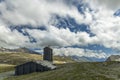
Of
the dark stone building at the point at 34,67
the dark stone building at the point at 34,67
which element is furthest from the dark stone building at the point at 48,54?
the dark stone building at the point at 34,67

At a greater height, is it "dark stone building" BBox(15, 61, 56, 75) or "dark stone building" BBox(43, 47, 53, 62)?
"dark stone building" BBox(43, 47, 53, 62)

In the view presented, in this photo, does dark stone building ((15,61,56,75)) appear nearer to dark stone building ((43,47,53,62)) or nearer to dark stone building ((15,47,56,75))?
dark stone building ((15,47,56,75))

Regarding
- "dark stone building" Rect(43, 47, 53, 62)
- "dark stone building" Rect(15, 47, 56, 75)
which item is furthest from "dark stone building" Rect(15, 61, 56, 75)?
"dark stone building" Rect(43, 47, 53, 62)

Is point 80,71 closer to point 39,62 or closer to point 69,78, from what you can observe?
point 69,78

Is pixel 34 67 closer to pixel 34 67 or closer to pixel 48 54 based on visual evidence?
pixel 34 67

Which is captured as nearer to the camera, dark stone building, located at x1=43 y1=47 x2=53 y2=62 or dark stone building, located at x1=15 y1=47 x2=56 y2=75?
dark stone building, located at x1=15 y1=47 x2=56 y2=75

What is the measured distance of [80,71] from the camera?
82.4 metres

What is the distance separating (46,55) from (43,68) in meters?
Answer: 33.3

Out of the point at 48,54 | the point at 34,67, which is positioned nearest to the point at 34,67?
the point at 34,67

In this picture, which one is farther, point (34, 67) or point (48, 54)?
point (48, 54)

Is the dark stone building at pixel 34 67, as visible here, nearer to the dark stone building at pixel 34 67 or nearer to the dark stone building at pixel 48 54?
the dark stone building at pixel 34 67

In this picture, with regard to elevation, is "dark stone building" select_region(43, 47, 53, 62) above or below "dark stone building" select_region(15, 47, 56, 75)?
above

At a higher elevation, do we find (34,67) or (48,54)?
(48,54)

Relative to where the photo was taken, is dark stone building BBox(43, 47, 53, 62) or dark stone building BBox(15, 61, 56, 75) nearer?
dark stone building BBox(15, 61, 56, 75)
